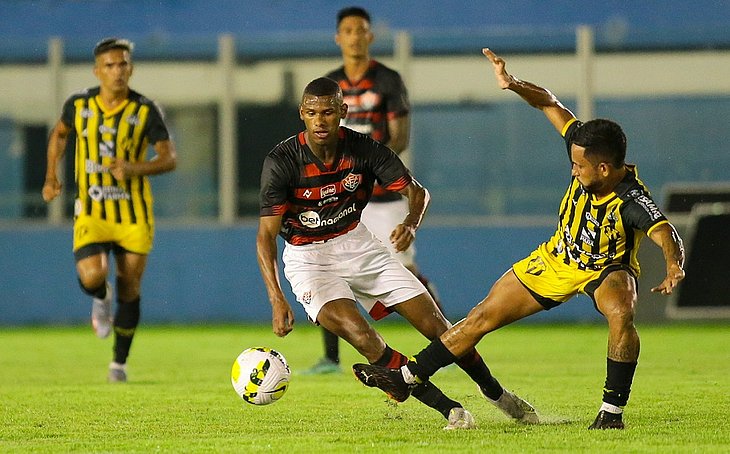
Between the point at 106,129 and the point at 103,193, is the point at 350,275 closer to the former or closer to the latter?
the point at 103,193

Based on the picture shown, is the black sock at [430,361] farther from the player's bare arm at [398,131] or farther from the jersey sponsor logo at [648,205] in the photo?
the player's bare arm at [398,131]

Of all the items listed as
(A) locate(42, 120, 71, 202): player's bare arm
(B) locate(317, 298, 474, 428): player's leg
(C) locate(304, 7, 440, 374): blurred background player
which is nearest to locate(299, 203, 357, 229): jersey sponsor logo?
(B) locate(317, 298, 474, 428): player's leg

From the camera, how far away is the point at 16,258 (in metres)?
15.0

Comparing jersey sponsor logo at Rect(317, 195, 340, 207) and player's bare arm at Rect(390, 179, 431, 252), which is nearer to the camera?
player's bare arm at Rect(390, 179, 431, 252)

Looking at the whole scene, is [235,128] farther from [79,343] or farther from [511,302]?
[511,302]

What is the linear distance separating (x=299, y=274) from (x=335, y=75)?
2.95m

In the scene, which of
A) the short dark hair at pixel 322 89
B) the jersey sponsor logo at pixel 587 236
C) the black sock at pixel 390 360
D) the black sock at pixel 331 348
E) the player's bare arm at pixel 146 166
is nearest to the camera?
the jersey sponsor logo at pixel 587 236

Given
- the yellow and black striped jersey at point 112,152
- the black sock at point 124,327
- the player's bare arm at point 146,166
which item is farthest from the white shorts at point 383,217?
the black sock at point 124,327

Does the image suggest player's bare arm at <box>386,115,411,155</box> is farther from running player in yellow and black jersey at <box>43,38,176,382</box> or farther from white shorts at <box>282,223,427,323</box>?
white shorts at <box>282,223,427,323</box>

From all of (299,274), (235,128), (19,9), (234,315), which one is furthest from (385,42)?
(299,274)

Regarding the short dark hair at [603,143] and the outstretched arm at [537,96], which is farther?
the outstretched arm at [537,96]

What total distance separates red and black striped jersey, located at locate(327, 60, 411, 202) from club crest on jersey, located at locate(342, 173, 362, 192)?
247cm

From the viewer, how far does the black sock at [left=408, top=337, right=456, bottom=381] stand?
631 centimetres

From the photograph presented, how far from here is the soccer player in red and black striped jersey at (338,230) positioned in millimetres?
6473
